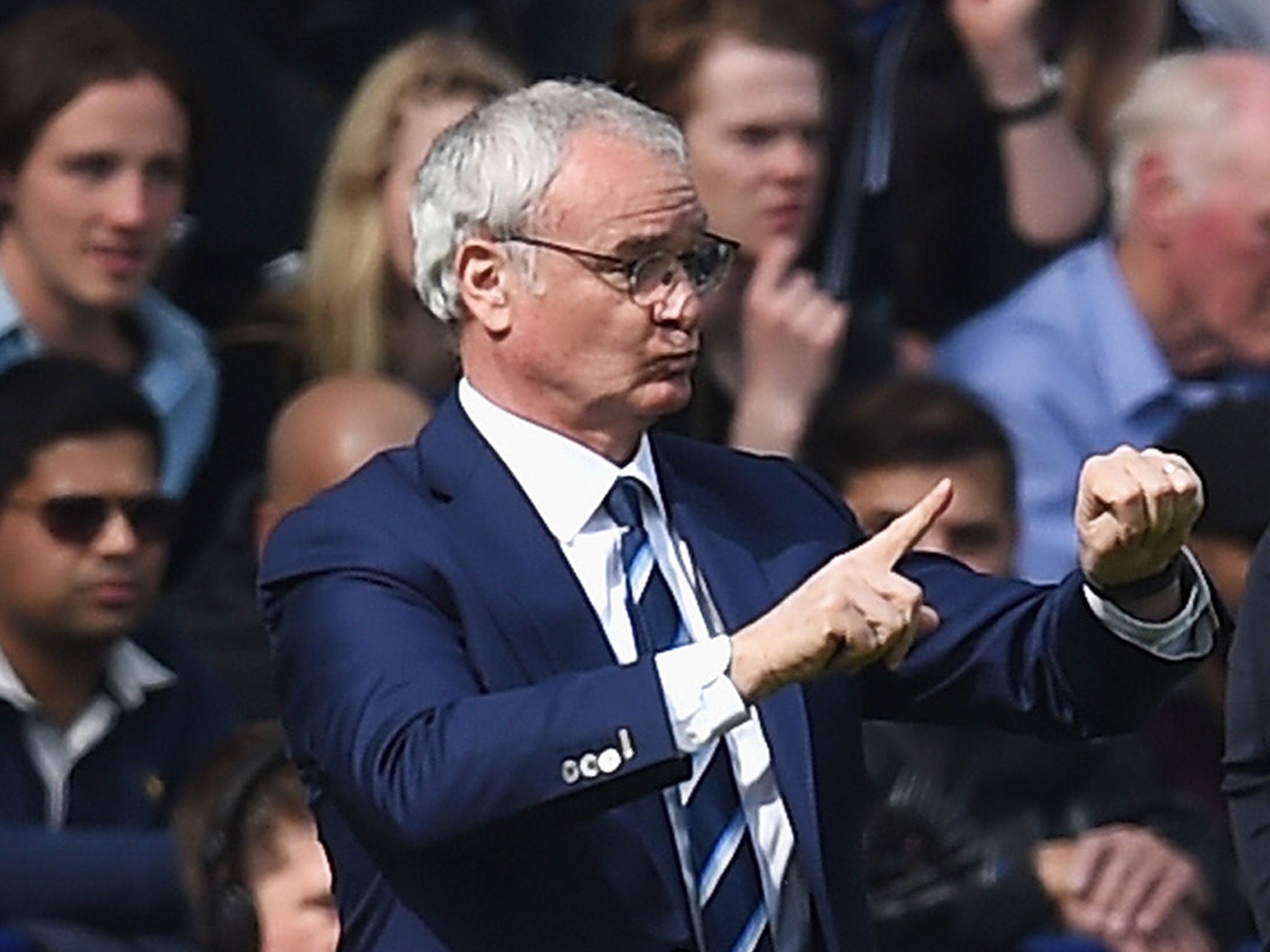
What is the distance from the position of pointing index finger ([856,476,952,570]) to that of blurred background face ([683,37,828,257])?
9.34ft

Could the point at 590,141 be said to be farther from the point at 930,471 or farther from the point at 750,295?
the point at 750,295

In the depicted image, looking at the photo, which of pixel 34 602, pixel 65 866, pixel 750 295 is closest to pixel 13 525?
pixel 34 602

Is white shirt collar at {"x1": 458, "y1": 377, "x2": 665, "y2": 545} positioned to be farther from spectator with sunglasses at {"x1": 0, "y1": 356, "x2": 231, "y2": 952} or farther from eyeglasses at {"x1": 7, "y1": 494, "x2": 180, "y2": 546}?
eyeglasses at {"x1": 7, "y1": 494, "x2": 180, "y2": 546}

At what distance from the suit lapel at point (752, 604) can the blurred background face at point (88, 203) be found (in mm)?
2431

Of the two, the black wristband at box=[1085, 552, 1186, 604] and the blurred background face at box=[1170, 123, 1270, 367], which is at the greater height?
the black wristband at box=[1085, 552, 1186, 604]

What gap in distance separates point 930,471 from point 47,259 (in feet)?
4.99

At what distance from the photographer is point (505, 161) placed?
4074mm

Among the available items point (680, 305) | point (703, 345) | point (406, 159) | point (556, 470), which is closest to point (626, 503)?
point (556, 470)

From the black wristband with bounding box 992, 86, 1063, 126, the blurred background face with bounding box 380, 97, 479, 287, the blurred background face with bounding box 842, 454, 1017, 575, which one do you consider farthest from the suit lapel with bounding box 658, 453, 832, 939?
the black wristband with bounding box 992, 86, 1063, 126

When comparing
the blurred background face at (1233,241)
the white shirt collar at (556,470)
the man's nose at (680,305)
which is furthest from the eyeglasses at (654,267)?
the blurred background face at (1233,241)

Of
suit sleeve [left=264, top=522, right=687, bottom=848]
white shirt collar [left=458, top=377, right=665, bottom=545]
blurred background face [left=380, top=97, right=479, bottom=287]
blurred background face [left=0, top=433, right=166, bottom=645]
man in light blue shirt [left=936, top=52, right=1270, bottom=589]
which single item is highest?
white shirt collar [left=458, top=377, right=665, bottom=545]

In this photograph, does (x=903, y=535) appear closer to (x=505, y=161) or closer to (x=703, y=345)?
(x=505, y=161)

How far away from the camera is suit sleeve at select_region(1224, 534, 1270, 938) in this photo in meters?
4.30

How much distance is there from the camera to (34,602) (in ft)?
19.3
